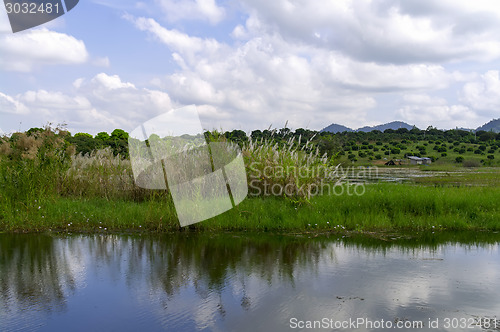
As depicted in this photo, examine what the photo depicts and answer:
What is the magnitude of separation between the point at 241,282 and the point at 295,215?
3746 mm

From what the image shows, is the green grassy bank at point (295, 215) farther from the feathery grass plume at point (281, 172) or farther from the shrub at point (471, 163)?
the shrub at point (471, 163)

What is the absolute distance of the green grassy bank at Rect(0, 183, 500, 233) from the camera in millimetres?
8695

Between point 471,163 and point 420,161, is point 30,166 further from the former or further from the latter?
point 471,163

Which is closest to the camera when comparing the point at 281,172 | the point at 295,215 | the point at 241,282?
the point at 241,282

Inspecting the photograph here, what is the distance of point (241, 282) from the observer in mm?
5504

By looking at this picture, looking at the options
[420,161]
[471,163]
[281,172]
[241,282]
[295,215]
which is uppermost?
[281,172]

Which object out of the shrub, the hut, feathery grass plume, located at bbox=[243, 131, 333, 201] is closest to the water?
feathery grass plume, located at bbox=[243, 131, 333, 201]

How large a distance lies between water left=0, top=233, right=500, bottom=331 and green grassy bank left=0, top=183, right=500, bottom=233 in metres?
A: 0.58

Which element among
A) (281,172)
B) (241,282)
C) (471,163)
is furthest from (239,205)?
(471,163)

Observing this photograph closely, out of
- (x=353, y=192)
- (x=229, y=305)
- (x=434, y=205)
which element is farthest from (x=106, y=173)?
(x=434, y=205)

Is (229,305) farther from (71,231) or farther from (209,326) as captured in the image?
(71,231)

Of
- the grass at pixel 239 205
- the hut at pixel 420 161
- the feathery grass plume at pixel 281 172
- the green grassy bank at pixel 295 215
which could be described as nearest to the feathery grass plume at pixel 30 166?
the grass at pixel 239 205

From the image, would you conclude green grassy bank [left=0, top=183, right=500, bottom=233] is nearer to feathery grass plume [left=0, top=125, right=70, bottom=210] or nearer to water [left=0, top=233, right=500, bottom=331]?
feathery grass plume [left=0, top=125, right=70, bottom=210]

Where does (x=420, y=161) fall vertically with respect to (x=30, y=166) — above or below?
below
